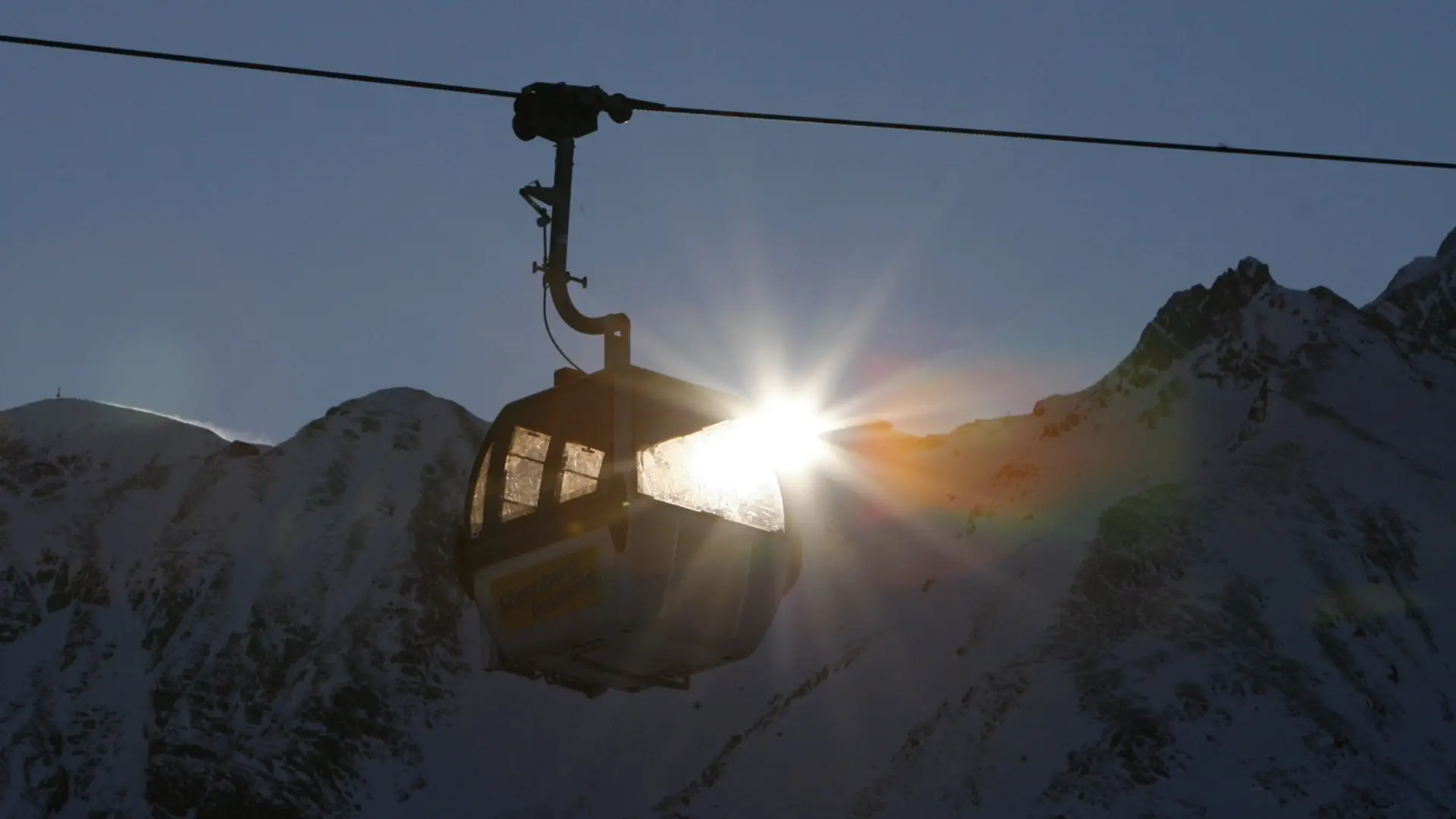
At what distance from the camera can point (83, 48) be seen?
11.9 meters

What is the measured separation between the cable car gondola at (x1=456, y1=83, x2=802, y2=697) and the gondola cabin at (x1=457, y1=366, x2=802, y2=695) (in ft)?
0.04

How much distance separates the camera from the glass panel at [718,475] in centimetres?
1237

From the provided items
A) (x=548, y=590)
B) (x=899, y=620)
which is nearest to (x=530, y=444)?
(x=548, y=590)

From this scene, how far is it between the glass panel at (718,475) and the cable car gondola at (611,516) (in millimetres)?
11

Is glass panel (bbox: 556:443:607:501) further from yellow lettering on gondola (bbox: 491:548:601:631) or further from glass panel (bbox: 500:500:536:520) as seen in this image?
yellow lettering on gondola (bbox: 491:548:601:631)

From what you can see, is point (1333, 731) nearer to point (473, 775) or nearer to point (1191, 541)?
point (1191, 541)

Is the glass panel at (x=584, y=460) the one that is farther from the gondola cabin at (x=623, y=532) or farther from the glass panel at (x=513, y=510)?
the glass panel at (x=513, y=510)

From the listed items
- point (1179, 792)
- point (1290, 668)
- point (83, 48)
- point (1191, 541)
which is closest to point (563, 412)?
point (83, 48)

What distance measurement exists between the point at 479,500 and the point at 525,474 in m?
0.50

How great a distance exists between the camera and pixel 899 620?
15088cm

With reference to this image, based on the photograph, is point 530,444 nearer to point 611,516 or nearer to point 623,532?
point 611,516

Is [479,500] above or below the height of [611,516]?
above

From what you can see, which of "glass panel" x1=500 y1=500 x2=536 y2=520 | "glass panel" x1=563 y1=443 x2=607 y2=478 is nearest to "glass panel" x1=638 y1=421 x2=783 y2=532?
"glass panel" x1=563 y1=443 x2=607 y2=478

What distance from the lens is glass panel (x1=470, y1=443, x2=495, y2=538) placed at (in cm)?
1313
